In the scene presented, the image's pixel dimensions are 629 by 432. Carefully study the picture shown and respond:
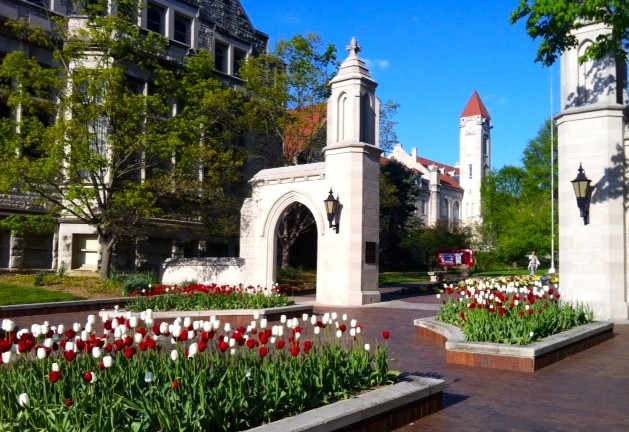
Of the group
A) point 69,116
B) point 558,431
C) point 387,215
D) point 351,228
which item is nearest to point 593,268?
point 351,228

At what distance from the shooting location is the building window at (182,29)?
105 feet

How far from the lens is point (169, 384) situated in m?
4.93

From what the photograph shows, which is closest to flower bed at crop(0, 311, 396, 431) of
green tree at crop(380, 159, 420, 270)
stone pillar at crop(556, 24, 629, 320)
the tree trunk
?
stone pillar at crop(556, 24, 629, 320)

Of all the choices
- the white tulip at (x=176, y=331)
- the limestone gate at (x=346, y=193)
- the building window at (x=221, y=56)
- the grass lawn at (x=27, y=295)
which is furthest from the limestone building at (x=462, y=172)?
the white tulip at (x=176, y=331)

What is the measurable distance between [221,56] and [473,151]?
77.1m

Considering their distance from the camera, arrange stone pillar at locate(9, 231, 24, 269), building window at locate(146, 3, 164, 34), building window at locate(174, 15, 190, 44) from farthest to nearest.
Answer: building window at locate(174, 15, 190, 44) → building window at locate(146, 3, 164, 34) → stone pillar at locate(9, 231, 24, 269)

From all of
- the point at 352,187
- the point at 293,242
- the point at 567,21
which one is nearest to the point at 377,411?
the point at 567,21

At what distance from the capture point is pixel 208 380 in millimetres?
5227

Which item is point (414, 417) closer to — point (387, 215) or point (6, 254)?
point (6, 254)

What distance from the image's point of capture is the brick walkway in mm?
6160

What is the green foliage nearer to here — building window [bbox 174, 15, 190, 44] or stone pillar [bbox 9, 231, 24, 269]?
stone pillar [bbox 9, 231, 24, 269]

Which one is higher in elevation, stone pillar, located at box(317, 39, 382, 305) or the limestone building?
the limestone building

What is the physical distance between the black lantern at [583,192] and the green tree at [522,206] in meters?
30.1

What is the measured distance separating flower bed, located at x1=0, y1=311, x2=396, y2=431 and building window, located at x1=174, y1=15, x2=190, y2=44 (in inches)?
1103
